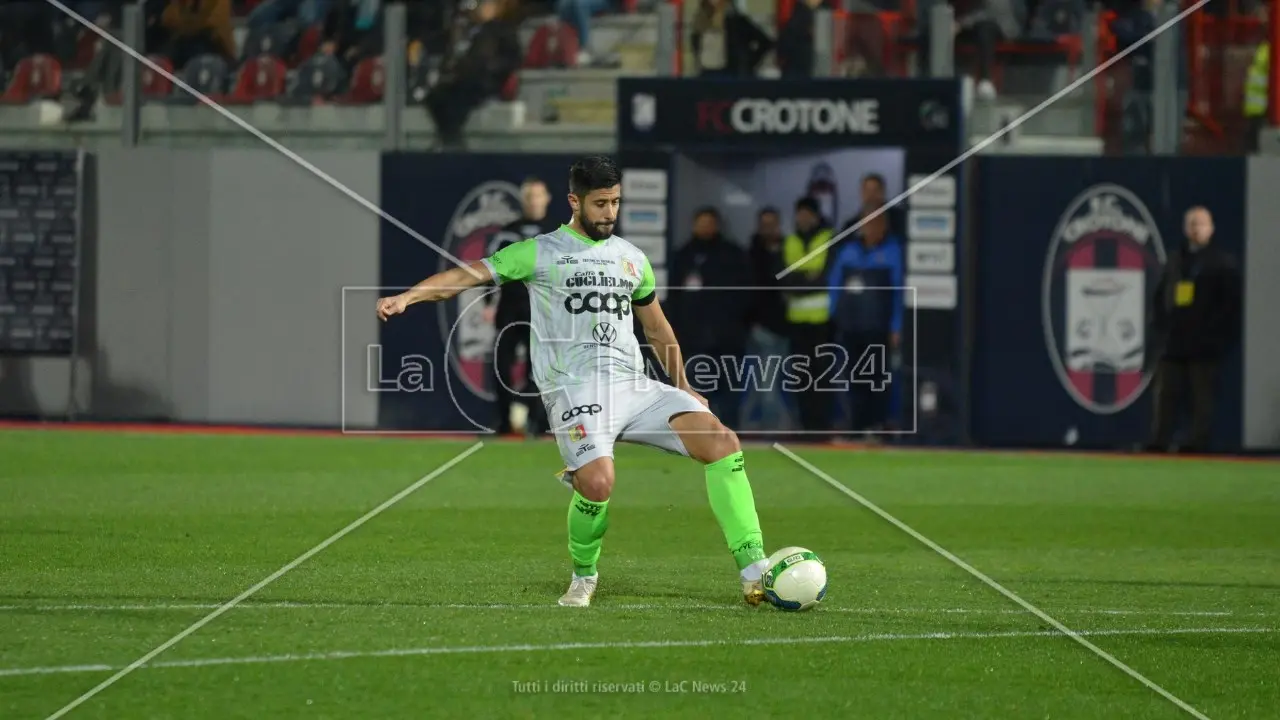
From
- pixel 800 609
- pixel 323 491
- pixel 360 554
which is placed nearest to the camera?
pixel 800 609

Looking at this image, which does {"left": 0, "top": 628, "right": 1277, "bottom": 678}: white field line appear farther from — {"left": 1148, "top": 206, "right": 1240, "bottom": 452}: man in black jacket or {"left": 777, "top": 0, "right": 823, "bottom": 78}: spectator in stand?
{"left": 777, "top": 0, "right": 823, "bottom": 78}: spectator in stand

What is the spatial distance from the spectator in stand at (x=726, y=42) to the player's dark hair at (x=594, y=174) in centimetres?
970

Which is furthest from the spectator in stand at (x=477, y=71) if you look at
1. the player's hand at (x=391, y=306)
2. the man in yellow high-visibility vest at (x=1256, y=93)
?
the player's hand at (x=391, y=306)

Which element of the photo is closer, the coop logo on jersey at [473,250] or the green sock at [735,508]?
the green sock at [735,508]

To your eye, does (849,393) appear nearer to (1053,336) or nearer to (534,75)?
(1053,336)

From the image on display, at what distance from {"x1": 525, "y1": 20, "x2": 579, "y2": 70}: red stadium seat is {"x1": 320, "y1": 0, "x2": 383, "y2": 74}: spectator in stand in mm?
1554

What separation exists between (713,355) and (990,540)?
6.53 meters

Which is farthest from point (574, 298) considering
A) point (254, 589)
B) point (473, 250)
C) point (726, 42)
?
point (726, 42)

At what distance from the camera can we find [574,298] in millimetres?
8172

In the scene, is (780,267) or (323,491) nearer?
(323,491)

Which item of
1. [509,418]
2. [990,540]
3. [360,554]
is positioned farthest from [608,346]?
[509,418]

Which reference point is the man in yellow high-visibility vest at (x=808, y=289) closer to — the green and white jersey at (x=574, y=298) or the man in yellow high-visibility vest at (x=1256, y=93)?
the man in yellow high-visibility vest at (x=1256, y=93)

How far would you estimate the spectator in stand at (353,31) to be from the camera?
18.5 metres

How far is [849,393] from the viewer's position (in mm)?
17719
